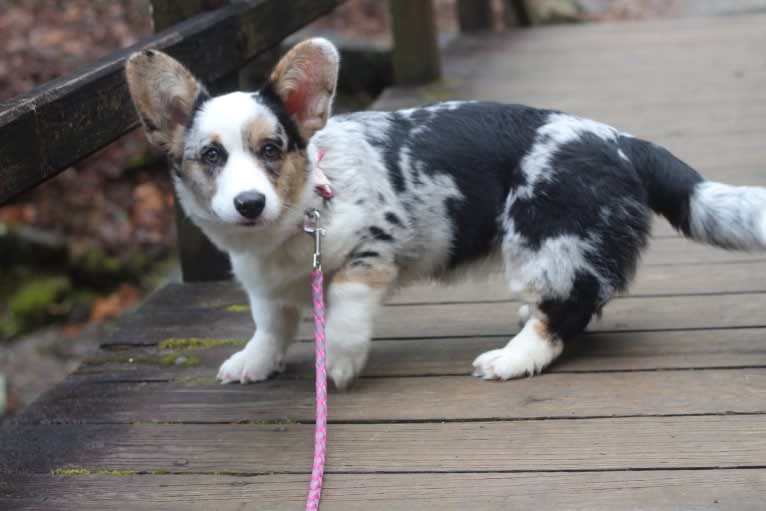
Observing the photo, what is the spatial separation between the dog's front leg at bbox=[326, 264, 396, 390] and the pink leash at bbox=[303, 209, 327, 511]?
0.04 meters

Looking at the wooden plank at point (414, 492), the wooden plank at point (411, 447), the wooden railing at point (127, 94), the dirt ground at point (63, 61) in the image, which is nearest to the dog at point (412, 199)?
the wooden railing at point (127, 94)

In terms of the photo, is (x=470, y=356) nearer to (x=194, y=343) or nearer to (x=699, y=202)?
(x=699, y=202)

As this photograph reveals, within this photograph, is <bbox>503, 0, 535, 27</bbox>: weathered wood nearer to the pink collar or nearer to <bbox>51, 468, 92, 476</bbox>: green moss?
the pink collar

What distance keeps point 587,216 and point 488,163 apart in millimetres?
320

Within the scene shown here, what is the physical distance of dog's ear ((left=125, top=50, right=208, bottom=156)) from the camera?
2.51 m

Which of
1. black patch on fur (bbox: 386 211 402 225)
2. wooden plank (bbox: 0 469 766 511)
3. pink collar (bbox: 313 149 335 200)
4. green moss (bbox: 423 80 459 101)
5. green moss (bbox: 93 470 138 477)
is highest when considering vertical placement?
pink collar (bbox: 313 149 335 200)

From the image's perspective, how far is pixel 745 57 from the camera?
6.43 meters

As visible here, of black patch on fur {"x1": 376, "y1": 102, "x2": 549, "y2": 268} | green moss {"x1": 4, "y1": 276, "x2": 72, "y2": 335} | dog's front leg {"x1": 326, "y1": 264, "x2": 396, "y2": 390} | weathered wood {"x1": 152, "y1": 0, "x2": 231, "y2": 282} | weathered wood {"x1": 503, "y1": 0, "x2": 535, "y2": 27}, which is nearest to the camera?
dog's front leg {"x1": 326, "y1": 264, "x2": 396, "y2": 390}

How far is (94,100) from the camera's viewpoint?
273cm

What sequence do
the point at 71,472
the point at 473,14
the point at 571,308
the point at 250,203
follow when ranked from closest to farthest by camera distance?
the point at 250,203 → the point at 71,472 → the point at 571,308 → the point at 473,14

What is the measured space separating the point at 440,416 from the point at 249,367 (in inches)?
25.5

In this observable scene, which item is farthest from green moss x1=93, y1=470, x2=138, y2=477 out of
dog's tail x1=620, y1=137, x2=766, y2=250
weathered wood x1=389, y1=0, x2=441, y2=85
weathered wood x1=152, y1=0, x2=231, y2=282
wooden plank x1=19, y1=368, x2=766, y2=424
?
weathered wood x1=389, y1=0, x2=441, y2=85

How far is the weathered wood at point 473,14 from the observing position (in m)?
7.93

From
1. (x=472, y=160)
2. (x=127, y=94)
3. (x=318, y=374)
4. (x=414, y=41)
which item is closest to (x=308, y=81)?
(x=472, y=160)
